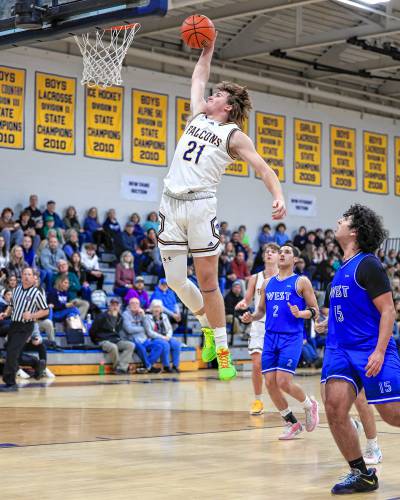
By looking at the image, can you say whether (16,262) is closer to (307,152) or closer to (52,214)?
(52,214)

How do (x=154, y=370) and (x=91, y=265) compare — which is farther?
(x=91, y=265)

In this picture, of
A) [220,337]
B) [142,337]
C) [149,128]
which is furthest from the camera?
[149,128]

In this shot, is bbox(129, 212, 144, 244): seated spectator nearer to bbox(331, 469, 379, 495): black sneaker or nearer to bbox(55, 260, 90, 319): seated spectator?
bbox(55, 260, 90, 319): seated spectator

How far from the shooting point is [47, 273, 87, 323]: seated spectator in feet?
57.1

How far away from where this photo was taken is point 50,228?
62.3 feet

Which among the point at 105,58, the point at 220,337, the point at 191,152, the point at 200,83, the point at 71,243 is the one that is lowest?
the point at 220,337

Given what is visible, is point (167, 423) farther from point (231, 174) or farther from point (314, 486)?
point (231, 174)

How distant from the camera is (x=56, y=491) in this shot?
586cm

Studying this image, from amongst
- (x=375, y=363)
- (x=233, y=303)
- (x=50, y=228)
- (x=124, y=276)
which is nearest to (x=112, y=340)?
(x=124, y=276)

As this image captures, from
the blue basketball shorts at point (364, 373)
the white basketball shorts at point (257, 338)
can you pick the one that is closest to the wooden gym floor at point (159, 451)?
the blue basketball shorts at point (364, 373)

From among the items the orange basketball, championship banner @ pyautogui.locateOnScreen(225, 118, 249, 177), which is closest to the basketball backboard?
the orange basketball

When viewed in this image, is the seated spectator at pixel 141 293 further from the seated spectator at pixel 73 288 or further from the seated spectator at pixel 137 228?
the seated spectator at pixel 137 228

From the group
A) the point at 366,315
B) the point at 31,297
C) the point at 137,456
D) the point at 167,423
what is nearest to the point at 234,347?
the point at 31,297

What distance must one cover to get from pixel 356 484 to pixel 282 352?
309cm
